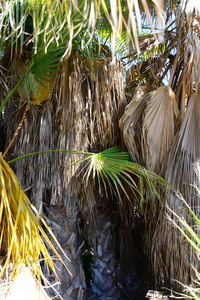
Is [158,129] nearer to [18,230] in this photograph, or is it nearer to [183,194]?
[183,194]

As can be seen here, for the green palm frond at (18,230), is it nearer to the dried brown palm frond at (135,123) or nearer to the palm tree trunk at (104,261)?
the dried brown palm frond at (135,123)

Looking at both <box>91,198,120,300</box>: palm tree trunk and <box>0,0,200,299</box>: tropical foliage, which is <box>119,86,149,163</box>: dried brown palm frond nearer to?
<box>0,0,200,299</box>: tropical foliage

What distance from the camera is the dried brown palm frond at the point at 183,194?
2.91 meters

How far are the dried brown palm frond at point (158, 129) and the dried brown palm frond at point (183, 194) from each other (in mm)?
95

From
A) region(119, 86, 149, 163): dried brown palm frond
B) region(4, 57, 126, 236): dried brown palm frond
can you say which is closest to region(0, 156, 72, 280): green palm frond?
region(4, 57, 126, 236): dried brown palm frond

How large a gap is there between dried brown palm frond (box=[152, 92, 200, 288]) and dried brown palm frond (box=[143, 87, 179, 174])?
0.31ft

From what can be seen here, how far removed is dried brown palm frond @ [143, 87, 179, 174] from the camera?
3164mm

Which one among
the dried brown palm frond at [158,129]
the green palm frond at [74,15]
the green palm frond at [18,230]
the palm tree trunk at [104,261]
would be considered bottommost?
the palm tree trunk at [104,261]

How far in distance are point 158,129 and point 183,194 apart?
0.66 meters

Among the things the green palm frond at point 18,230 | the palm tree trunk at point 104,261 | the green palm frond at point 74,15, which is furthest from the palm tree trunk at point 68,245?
the green palm frond at point 74,15

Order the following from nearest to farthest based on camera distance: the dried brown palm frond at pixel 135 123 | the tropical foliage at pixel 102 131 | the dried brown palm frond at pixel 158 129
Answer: the tropical foliage at pixel 102 131
the dried brown palm frond at pixel 158 129
the dried brown palm frond at pixel 135 123

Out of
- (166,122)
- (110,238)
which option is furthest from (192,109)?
(110,238)

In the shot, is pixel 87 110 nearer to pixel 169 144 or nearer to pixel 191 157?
pixel 169 144

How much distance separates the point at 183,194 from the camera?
3014mm
